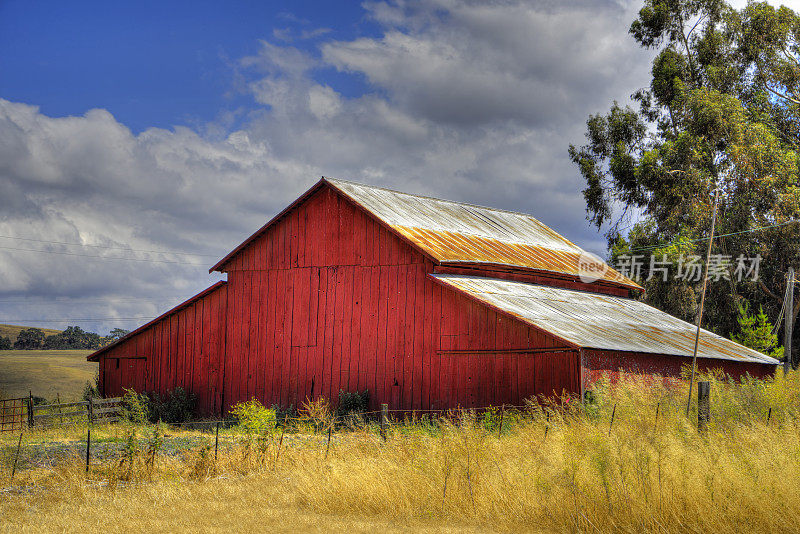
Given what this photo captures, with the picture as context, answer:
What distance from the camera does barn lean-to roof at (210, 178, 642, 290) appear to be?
23.9 meters

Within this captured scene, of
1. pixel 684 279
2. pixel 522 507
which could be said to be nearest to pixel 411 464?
pixel 522 507

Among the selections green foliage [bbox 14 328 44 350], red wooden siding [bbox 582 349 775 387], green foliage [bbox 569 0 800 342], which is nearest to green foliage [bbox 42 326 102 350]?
green foliage [bbox 14 328 44 350]

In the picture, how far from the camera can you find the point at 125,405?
25938 mm

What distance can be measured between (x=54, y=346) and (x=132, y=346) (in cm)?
8510

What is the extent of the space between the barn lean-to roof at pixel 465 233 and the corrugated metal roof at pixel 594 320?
975mm

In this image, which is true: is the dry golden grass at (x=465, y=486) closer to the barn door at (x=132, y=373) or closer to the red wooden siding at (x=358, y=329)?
the red wooden siding at (x=358, y=329)

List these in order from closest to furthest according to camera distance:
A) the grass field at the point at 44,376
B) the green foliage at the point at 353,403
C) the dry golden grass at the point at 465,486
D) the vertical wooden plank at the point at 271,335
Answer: the dry golden grass at the point at 465,486 < the green foliage at the point at 353,403 < the vertical wooden plank at the point at 271,335 < the grass field at the point at 44,376

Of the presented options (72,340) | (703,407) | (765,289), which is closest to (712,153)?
(765,289)

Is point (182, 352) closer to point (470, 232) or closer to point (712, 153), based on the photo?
point (470, 232)

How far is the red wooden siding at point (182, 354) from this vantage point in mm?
25984

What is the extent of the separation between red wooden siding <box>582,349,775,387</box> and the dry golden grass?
5513mm

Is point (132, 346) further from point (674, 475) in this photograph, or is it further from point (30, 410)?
point (674, 475)

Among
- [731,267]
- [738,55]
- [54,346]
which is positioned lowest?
[54,346]

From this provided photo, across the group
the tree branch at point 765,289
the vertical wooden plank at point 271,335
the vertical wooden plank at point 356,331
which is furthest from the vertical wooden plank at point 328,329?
the tree branch at point 765,289
